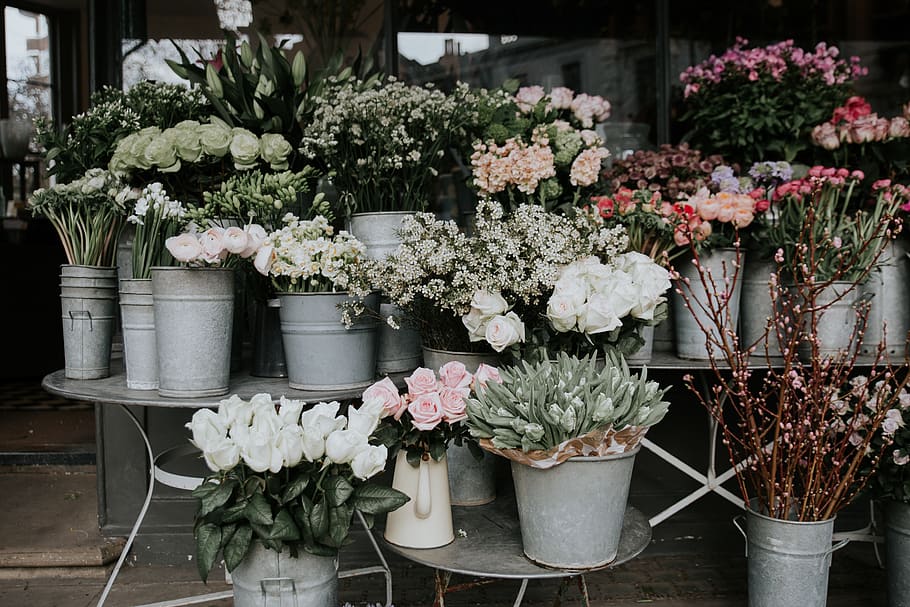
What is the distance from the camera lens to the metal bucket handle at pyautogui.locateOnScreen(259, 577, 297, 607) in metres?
1.59

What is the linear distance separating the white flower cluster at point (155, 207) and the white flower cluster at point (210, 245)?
13 centimetres

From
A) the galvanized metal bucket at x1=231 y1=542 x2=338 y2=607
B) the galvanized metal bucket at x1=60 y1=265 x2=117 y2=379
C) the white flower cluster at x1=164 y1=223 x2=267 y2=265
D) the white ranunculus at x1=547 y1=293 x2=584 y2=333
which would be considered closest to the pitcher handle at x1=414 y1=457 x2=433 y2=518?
the galvanized metal bucket at x1=231 y1=542 x2=338 y2=607

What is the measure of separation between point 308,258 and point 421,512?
65 cm

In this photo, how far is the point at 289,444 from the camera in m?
1.56

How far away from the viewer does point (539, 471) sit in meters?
1.62

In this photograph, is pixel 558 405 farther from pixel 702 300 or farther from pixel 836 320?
pixel 836 320

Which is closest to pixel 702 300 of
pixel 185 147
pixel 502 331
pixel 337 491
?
pixel 502 331

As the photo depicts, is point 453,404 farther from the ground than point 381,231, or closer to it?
closer to it

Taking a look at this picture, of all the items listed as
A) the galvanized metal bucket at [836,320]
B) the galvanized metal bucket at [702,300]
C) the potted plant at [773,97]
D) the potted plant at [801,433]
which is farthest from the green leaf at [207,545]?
the potted plant at [773,97]

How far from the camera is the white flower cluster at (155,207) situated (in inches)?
77.4

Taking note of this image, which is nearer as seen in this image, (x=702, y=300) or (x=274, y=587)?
(x=274, y=587)

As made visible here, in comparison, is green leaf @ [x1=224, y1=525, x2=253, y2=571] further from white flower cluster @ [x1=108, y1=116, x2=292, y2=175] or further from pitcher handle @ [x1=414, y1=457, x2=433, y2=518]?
white flower cluster @ [x1=108, y1=116, x2=292, y2=175]

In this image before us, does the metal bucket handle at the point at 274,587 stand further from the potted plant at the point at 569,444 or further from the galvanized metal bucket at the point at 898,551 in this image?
the galvanized metal bucket at the point at 898,551

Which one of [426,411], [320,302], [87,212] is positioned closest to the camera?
[426,411]
